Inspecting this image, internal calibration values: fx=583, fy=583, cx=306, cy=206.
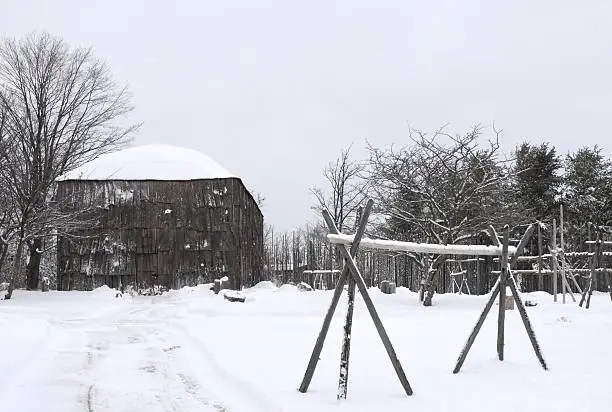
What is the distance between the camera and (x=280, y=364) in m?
8.03

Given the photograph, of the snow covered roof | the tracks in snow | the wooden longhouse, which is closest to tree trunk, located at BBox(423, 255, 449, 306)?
the tracks in snow

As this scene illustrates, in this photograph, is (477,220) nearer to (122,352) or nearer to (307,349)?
(307,349)

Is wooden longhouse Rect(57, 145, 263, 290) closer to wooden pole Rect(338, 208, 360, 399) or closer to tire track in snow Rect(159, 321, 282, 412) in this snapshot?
tire track in snow Rect(159, 321, 282, 412)

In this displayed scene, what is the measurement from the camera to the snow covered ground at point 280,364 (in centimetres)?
589

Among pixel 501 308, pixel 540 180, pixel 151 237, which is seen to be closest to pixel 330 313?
pixel 501 308

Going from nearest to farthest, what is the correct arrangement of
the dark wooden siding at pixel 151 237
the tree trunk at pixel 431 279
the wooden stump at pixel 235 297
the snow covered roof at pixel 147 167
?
the tree trunk at pixel 431 279
the wooden stump at pixel 235 297
the dark wooden siding at pixel 151 237
the snow covered roof at pixel 147 167

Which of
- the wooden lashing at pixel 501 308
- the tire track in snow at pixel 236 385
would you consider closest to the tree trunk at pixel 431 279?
the tire track in snow at pixel 236 385

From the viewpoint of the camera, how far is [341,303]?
58.1 ft

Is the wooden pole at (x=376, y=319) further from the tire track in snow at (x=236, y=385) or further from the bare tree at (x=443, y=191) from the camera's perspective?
the bare tree at (x=443, y=191)

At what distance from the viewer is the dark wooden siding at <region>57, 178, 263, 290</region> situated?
997 inches

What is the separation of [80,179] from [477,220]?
17.5 m

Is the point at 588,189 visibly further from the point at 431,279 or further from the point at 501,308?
the point at 501,308

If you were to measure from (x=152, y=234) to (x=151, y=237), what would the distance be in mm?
137

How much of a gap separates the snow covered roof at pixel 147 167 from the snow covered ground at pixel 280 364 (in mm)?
12456
